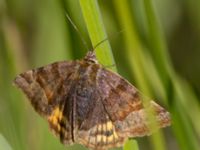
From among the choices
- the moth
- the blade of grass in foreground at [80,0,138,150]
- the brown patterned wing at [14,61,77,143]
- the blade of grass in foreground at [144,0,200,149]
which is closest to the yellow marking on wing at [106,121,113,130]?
the moth

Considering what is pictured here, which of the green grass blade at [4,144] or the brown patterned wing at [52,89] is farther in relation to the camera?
the brown patterned wing at [52,89]

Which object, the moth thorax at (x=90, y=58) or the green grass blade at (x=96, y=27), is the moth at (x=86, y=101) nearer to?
the moth thorax at (x=90, y=58)

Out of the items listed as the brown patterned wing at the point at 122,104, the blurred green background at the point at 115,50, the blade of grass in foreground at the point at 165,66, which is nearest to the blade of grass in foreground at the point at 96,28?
the blurred green background at the point at 115,50

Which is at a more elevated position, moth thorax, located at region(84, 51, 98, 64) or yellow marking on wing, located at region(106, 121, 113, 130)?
moth thorax, located at region(84, 51, 98, 64)

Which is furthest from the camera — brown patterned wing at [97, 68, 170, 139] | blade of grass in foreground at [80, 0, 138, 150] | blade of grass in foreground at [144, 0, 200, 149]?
brown patterned wing at [97, 68, 170, 139]

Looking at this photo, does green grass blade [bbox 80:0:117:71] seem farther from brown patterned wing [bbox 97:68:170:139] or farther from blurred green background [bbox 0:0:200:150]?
brown patterned wing [bbox 97:68:170:139]

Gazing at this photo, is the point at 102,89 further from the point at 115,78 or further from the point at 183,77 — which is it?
the point at 183,77

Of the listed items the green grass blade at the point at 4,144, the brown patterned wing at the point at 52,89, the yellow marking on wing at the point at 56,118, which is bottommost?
the green grass blade at the point at 4,144

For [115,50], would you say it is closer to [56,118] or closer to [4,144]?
[56,118]
